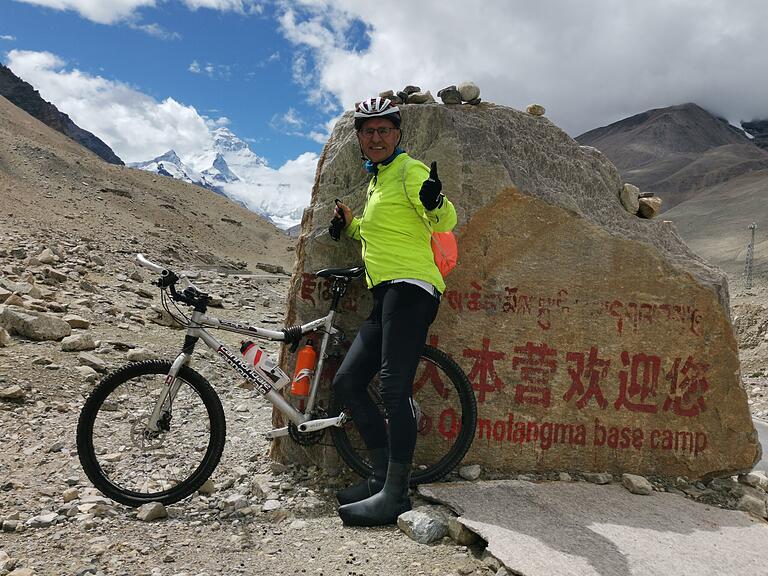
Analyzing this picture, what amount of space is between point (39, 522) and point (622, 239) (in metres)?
5.07

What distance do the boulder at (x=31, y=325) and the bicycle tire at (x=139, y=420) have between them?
11.7 feet

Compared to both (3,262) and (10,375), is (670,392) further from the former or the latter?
(3,262)

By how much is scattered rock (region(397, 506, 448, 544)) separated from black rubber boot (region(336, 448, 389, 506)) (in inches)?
13.6

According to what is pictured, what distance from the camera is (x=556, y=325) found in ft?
17.0

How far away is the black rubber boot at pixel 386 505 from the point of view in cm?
396

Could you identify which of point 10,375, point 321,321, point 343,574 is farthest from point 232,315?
point 343,574

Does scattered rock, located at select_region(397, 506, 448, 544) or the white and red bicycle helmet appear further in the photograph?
the white and red bicycle helmet

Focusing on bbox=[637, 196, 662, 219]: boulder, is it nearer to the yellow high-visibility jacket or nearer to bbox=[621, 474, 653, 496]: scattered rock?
bbox=[621, 474, 653, 496]: scattered rock

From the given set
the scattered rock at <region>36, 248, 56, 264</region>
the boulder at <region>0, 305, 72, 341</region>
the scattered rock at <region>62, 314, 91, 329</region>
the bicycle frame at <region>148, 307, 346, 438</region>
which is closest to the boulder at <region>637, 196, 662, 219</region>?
the bicycle frame at <region>148, 307, 346, 438</region>

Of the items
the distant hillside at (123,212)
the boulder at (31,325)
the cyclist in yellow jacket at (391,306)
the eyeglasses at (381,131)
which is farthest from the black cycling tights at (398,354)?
the distant hillside at (123,212)

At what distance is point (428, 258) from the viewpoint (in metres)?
4.05

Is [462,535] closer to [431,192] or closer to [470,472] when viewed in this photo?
[470,472]

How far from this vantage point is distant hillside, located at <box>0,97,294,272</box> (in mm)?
21016

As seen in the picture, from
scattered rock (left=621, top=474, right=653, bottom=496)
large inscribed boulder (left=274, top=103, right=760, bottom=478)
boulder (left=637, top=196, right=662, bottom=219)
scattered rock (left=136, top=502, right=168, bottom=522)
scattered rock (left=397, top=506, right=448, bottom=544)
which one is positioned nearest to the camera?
scattered rock (left=397, top=506, right=448, bottom=544)
